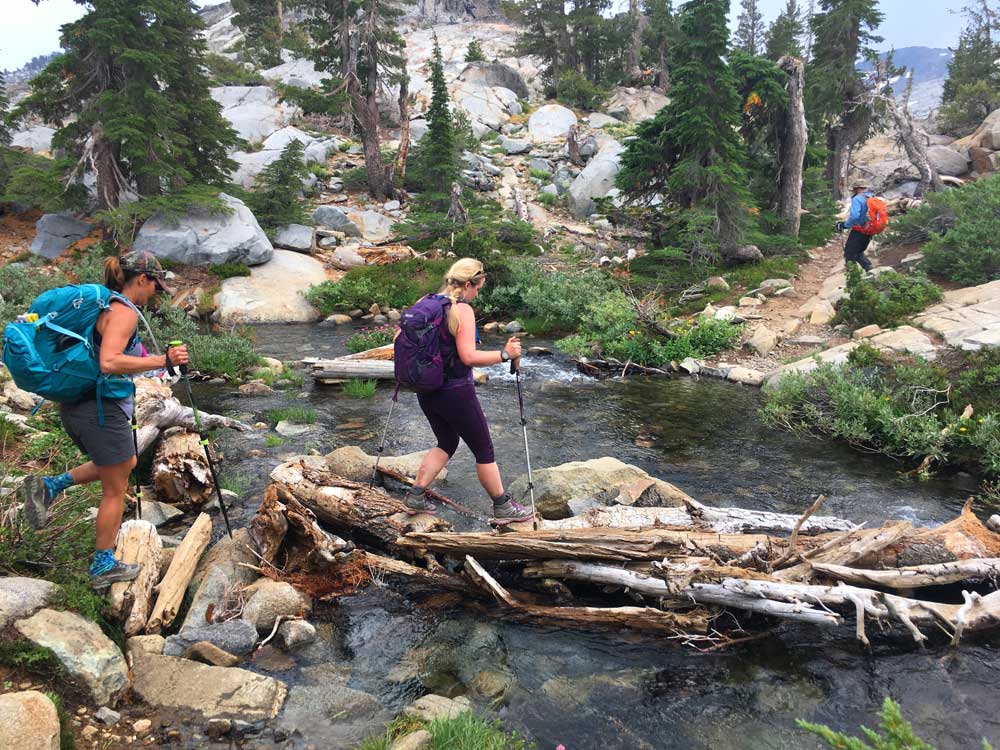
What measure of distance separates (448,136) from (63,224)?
15.6 meters

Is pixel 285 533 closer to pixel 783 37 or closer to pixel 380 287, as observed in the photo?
pixel 380 287

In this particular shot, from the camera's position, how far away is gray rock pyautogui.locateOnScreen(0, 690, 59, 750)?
280 centimetres

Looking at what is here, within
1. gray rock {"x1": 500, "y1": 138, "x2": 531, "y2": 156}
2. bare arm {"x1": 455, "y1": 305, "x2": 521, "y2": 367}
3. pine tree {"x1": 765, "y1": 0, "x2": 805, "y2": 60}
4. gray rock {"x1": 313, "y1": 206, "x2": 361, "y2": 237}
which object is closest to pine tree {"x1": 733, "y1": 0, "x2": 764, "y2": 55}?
pine tree {"x1": 765, "y1": 0, "x2": 805, "y2": 60}

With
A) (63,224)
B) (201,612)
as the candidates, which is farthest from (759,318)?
(63,224)

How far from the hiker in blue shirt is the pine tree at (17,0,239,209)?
21.1 metres

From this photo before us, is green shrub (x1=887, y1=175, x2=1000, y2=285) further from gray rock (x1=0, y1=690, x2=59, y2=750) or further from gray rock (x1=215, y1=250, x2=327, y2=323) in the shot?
gray rock (x1=215, y1=250, x2=327, y2=323)

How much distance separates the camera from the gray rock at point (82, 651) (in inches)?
139

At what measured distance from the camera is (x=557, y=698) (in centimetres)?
417

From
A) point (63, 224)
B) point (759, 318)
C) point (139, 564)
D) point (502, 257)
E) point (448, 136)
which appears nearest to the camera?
point (139, 564)

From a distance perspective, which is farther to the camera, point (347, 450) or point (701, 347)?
point (701, 347)

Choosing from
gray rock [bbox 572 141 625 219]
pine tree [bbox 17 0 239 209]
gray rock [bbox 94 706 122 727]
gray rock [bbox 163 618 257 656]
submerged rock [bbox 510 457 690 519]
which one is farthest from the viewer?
gray rock [bbox 572 141 625 219]

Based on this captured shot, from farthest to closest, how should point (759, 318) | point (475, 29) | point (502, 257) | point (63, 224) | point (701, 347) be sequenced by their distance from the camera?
point (475, 29), point (63, 224), point (502, 257), point (759, 318), point (701, 347)

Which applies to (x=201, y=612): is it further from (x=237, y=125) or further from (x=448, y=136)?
(x=237, y=125)

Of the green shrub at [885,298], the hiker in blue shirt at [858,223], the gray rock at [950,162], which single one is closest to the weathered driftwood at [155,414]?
the green shrub at [885,298]
